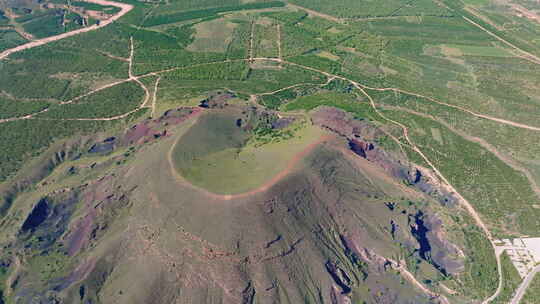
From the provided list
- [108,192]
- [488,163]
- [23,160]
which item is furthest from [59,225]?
[488,163]

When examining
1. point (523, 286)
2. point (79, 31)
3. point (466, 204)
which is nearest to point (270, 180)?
point (466, 204)

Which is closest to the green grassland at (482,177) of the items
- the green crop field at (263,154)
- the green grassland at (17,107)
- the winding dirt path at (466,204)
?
the green crop field at (263,154)

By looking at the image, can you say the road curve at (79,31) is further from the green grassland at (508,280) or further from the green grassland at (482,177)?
the green grassland at (508,280)

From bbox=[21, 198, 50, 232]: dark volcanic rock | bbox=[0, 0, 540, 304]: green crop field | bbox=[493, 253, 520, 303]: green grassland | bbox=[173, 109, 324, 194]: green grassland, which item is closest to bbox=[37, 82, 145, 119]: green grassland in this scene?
bbox=[0, 0, 540, 304]: green crop field

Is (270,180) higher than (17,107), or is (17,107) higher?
(270,180)

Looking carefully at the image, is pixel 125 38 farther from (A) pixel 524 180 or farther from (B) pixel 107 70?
(A) pixel 524 180

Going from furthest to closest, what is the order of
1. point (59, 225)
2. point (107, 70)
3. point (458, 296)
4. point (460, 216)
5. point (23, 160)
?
1. point (107, 70)
2. point (23, 160)
3. point (460, 216)
4. point (59, 225)
5. point (458, 296)

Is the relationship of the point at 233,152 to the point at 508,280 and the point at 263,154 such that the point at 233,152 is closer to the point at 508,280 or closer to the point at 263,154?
the point at 263,154

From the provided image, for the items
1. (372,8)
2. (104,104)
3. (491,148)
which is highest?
(372,8)
